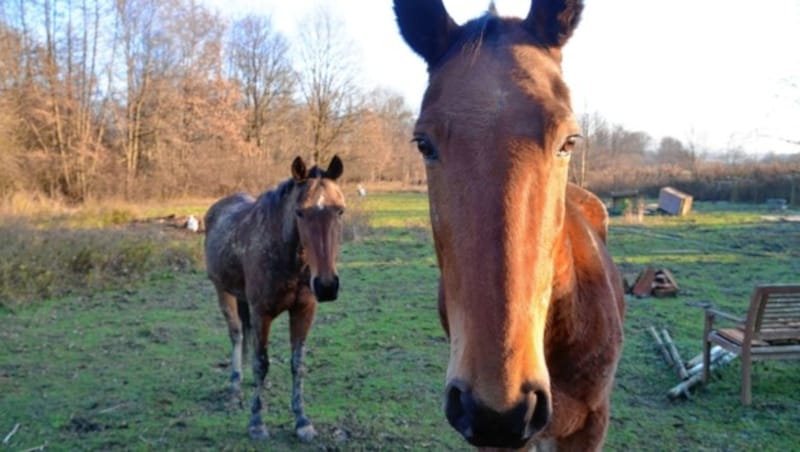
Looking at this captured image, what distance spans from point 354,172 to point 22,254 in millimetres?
21653

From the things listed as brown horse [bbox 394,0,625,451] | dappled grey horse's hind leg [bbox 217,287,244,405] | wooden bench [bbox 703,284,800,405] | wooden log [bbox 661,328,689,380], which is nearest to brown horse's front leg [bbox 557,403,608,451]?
brown horse [bbox 394,0,625,451]

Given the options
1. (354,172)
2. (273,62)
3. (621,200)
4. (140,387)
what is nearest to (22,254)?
(140,387)

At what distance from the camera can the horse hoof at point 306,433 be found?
15.9 feet

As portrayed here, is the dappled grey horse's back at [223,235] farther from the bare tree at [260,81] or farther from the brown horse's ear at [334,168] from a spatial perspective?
the bare tree at [260,81]

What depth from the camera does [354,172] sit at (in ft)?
103

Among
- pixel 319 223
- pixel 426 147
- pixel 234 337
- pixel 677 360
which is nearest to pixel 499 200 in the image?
pixel 426 147

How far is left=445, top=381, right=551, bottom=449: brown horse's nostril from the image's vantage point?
127 centimetres

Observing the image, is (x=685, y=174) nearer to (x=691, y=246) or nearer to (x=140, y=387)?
(x=691, y=246)

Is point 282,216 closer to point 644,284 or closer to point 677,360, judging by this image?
point 677,360

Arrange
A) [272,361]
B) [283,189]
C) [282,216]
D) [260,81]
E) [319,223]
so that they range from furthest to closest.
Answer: [260,81], [272,361], [283,189], [282,216], [319,223]

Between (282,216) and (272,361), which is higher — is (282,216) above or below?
above

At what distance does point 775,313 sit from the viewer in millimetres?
5570

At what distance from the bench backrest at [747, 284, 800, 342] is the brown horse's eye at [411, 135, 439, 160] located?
16.9ft

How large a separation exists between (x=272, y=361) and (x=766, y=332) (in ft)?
19.6
